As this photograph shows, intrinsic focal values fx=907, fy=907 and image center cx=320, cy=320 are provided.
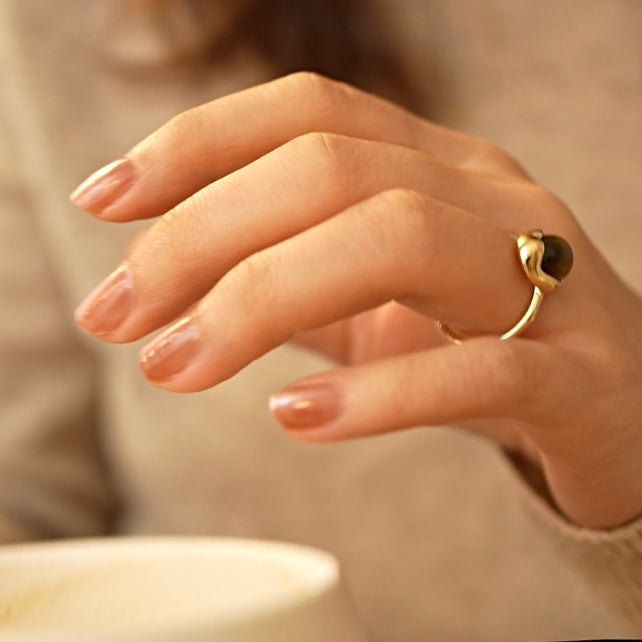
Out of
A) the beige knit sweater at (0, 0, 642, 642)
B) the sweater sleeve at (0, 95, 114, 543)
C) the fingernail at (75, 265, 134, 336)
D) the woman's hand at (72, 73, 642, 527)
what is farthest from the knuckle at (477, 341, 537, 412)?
the sweater sleeve at (0, 95, 114, 543)

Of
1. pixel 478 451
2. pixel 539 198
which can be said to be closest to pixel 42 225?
pixel 478 451

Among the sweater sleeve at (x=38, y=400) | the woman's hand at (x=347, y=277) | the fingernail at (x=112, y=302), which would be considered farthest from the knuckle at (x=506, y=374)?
the sweater sleeve at (x=38, y=400)

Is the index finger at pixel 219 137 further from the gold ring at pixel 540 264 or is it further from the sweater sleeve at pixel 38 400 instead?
the sweater sleeve at pixel 38 400

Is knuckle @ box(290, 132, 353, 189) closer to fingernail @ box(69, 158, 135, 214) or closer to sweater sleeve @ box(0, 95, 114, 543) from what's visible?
fingernail @ box(69, 158, 135, 214)

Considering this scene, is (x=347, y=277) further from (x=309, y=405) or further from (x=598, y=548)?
(x=598, y=548)

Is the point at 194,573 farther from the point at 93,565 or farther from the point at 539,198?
the point at 539,198
